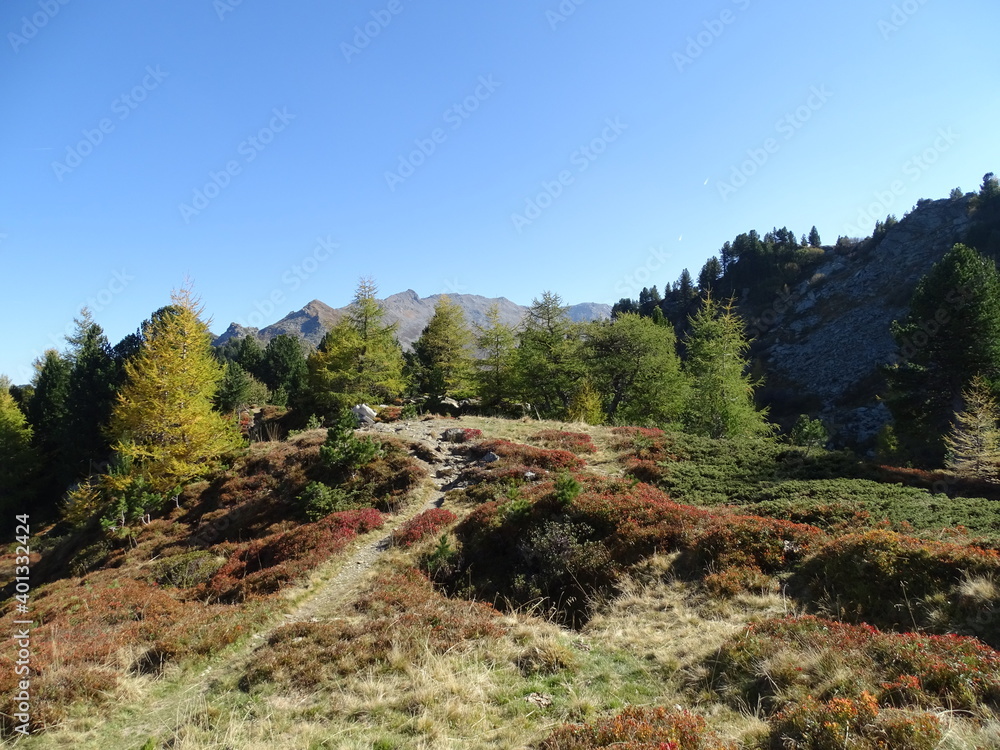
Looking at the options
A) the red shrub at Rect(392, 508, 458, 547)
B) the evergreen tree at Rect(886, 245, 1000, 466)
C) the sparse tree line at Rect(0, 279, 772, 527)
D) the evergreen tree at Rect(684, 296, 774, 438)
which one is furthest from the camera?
the sparse tree line at Rect(0, 279, 772, 527)

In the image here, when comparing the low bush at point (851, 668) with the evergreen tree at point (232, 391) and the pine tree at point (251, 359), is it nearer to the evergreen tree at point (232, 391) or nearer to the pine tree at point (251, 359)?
the evergreen tree at point (232, 391)

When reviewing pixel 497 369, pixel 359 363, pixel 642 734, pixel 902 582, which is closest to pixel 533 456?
A: pixel 902 582

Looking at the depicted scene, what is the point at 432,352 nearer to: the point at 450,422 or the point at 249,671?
the point at 450,422

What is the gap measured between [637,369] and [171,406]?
31457 mm

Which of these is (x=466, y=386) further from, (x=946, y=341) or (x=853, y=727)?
(x=853, y=727)

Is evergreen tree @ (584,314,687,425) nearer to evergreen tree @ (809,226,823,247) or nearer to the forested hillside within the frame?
the forested hillside

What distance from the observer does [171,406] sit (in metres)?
22.1

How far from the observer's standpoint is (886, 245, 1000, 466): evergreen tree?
27.1 meters

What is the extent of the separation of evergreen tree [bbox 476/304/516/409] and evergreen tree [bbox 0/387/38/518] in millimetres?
41743

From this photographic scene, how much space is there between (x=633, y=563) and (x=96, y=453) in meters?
50.2

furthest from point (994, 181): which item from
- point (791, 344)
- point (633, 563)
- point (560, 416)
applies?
point (633, 563)

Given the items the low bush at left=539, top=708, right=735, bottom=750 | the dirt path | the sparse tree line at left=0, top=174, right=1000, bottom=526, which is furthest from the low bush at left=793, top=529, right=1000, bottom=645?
the sparse tree line at left=0, top=174, right=1000, bottom=526

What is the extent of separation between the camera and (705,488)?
1727cm

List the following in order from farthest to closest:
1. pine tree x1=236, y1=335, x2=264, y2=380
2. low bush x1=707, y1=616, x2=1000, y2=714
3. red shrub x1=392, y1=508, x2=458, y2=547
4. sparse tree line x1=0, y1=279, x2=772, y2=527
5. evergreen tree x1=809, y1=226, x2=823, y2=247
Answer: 1. evergreen tree x1=809, y1=226, x2=823, y2=247
2. pine tree x1=236, y1=335, x2=264, y2=380
3. sparse tree line x1=0, y1=279, x2=772, y2=527
4. red shrub x1=392, y1=508, x2=458, y2=547
5. low bush x1=707, y1=616, x2=1000, y2=714
